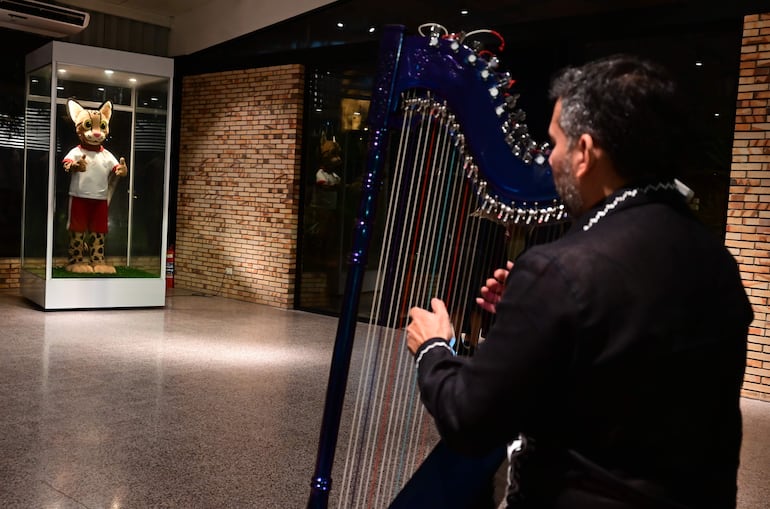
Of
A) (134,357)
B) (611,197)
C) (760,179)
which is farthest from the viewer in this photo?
(134,357)

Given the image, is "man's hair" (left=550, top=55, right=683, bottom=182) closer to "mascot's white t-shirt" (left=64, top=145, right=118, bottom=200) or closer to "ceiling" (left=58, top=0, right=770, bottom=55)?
"ceiling" (left=58, top=0, right=770, bottom=55)

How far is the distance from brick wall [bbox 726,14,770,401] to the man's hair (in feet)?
15.4

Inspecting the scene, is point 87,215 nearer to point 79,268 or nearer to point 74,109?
point 79,268

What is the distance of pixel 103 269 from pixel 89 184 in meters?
0.90

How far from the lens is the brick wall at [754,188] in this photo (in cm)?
522

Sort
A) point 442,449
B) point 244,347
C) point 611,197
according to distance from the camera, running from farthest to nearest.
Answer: point 244,347 < point 442,449 < point 611,197

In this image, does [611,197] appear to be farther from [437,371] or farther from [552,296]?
[437,371]

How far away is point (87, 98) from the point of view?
7691mm

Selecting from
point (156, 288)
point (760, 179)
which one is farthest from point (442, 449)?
point (156, 288)

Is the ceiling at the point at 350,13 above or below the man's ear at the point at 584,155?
above

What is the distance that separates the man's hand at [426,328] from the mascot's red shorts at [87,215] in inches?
279

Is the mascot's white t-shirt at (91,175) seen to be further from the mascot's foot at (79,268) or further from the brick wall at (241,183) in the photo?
the brick wall at (241,183)

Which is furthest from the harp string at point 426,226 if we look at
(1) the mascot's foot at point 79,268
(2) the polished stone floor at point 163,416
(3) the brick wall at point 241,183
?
(3) the brick wall at point 241,183

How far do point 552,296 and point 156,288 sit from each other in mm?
7561
